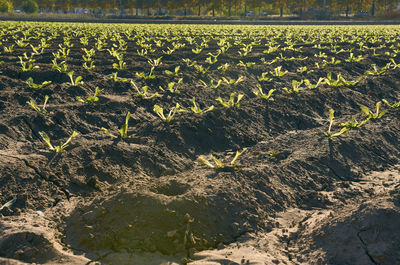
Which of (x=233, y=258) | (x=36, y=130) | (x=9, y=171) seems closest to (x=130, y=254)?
(x=233, y=258)

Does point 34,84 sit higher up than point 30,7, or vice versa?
point 30,7

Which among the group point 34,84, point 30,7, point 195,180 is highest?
point 30,7

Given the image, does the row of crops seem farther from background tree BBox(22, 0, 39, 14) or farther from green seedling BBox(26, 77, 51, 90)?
background tree BBox(22, 0, 39, 14)

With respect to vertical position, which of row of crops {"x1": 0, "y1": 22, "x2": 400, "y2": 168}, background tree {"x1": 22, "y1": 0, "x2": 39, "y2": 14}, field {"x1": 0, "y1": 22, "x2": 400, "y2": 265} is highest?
background tree {"x1": 22, "y1": 0, "x2": 39, "y2": 14}

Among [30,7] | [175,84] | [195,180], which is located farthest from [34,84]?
[30,7]

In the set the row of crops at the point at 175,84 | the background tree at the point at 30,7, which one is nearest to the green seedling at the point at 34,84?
the row of crops at the point at 175,84

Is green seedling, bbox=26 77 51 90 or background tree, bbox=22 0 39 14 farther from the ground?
background tree, bbox=22 0 39 14

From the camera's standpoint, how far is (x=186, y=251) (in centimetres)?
280

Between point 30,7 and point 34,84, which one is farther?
point 30,7

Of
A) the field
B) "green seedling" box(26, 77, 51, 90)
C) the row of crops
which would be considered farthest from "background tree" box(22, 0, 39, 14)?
"green seedling" box(26, 77, 51, 90)

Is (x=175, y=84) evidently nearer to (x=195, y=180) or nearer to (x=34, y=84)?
(x=34, y=84)

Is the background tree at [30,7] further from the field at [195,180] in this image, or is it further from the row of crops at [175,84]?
the field at [195,180]

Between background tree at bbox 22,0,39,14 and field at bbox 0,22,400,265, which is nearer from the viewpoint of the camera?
field at bbox 0,22,400,265

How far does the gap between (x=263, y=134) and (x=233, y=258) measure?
3107mm
